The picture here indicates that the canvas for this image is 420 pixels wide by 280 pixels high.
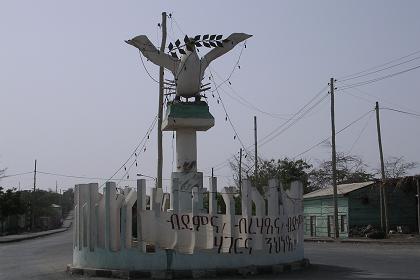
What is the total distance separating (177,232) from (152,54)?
280 inches

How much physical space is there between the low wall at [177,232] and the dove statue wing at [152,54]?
17.5ft

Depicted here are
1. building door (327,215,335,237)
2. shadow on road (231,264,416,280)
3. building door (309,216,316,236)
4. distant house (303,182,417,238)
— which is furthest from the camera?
building door (309,216,316,236)

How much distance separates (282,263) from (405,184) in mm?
29456

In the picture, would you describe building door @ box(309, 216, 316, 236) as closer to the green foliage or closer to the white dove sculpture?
the green foliage

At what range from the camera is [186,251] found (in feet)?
49.3

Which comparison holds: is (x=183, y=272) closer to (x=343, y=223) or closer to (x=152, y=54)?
(x=152, y=54)

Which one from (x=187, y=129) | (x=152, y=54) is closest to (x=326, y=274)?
(x=187, y=129)

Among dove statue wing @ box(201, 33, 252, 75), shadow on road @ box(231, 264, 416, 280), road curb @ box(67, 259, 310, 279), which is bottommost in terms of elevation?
shadow on road @ box(231, 264, 416, 280)

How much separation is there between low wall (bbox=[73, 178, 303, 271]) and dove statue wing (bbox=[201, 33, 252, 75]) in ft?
17.8

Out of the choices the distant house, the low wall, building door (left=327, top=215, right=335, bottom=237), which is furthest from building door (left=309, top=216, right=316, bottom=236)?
the low wall

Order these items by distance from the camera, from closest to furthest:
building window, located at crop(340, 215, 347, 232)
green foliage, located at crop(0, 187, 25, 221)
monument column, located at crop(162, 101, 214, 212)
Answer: monument column, located at crop(162, 101, 214, 212)
building window, located at crop(340, 215, 347, 232)
green foliage, located at crop(0, 187, 25, 221)

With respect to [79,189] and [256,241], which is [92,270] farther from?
[256,241]

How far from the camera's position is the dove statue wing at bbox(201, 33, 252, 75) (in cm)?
2025

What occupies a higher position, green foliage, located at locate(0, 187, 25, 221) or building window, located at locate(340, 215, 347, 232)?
green foliage, located at locate(0, 187, 25, 221)
